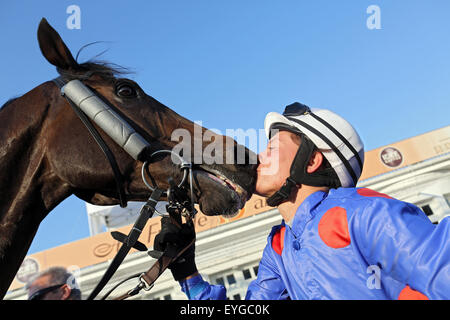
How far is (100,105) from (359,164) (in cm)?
149

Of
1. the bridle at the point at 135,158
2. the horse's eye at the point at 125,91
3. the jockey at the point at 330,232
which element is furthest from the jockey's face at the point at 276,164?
the horse's eye at the point at 125,91

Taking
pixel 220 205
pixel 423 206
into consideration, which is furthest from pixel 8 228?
pixel 423 206

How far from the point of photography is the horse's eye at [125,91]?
85.4 inches

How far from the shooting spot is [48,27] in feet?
6.88

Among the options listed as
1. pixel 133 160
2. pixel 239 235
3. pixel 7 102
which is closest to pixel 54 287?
pixel 7 102

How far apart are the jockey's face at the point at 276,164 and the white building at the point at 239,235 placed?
11502mm

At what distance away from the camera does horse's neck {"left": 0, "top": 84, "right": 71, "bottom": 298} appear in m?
1.81

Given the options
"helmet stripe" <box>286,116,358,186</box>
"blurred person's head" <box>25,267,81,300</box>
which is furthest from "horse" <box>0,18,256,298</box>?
"blurred person's head" <box>25,267,81,300</box>

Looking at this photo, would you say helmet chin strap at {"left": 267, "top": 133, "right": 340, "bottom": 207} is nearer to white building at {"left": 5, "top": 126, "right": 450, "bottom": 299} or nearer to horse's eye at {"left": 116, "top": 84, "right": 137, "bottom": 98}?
horse's eye at {"left": 116, "top": 84, "right": 137, "bottom": 98}

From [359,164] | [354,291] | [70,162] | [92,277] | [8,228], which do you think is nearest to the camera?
[354,291]

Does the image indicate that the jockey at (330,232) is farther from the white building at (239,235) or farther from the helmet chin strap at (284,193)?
the white building at (239,235)

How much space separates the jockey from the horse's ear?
1142 millimetres

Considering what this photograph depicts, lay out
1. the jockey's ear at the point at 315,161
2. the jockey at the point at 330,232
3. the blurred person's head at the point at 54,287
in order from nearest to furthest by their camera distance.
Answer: the jockey at the point at 330,232, the jockey's ear at the point at 315,161, the blurred person's head at the point at 54,287

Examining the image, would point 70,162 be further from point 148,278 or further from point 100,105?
point 148,278
